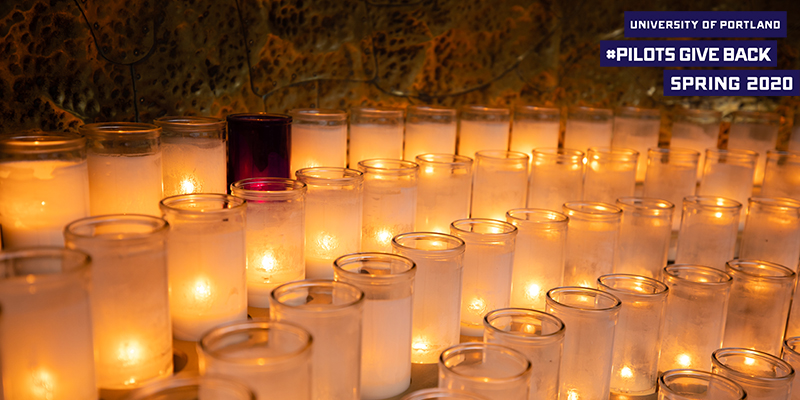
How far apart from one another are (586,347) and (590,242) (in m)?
0.35

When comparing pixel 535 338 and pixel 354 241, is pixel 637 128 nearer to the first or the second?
pixel 354 241

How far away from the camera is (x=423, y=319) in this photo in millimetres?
1127

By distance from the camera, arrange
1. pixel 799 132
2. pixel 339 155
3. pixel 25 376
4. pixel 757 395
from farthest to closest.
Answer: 1. pixel 799 132
2. pixel 339 155
3. pixel 757 395
4. pixel 25 376

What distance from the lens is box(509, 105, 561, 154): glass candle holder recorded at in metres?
1.86

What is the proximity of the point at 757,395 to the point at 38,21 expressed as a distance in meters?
1.46

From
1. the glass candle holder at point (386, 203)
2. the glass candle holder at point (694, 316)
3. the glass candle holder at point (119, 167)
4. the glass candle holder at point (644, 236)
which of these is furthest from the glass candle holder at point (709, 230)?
the glass candle holder at point (119, 167)

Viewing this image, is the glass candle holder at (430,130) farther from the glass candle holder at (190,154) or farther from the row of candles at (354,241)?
the glass candle holder at (190,154)

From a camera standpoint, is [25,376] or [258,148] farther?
[258,148]

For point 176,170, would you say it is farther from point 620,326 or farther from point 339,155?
point 620,326

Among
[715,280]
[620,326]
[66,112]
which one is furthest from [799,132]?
[66,112]

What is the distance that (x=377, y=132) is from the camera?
5.14 feet

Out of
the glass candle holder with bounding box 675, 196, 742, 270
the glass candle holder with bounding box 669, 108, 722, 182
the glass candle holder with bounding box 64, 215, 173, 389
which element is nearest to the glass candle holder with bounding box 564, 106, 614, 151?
the glass candle holder with bounding box 669, 108, 722, 182

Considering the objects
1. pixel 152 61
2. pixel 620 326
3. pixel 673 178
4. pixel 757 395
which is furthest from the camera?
pixel 673 178

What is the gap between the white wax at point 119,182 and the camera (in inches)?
42.3
